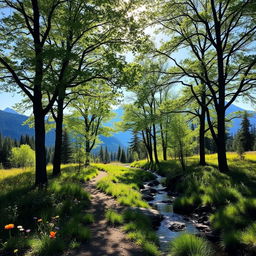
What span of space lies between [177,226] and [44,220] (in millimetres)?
4981

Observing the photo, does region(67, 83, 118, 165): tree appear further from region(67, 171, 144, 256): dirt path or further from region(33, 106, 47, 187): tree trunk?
region(67, 171, 144, 256): dirt path

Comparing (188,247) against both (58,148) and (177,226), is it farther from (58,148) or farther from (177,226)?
(58,148)

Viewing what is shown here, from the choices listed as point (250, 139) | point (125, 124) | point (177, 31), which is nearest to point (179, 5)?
point (177, 31)

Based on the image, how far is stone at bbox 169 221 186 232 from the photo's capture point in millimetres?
7788

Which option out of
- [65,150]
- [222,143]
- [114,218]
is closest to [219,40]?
[222,143]

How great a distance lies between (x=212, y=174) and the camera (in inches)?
552

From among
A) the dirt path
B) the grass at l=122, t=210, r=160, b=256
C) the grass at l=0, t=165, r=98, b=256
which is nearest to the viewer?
the grass at l=0, t=165, r=98, b=256

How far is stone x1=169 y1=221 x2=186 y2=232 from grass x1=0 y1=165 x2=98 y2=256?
3151mm

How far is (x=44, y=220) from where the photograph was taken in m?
6.31

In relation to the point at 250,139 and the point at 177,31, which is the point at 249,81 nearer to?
the point at 177,31

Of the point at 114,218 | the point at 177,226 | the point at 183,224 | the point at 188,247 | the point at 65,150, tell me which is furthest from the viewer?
the point at 65,150

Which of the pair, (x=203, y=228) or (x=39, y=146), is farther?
(x=39, y=146)

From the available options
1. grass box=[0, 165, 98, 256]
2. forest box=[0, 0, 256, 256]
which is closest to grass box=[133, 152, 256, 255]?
forest box=[0, 0, 256, 256]

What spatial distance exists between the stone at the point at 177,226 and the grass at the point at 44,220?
3.15 metres
